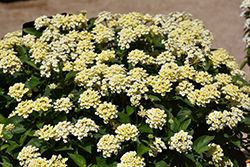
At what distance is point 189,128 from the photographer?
228cm

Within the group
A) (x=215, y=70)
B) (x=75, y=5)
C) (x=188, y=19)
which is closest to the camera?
(x=215, y=70)

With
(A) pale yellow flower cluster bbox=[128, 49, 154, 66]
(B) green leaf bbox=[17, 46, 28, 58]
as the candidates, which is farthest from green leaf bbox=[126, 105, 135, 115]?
(B) green leaf bbox=[17, 46, 28, 58]

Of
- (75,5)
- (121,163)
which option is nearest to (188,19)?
(121,163)

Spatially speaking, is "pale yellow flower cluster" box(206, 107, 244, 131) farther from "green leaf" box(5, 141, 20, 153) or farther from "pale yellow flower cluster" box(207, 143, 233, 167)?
"green leaf" box(5, 141, 20, 153)

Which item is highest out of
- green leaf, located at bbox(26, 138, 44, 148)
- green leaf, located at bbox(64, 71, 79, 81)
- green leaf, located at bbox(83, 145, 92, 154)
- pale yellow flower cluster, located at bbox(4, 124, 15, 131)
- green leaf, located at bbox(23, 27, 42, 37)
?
green leaf, located at bbox(23, 27, 42, 37)

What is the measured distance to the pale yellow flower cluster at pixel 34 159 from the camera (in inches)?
72.9

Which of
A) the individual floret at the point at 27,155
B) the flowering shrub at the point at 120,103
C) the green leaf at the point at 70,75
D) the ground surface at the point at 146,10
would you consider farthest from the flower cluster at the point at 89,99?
the ground surface at the point at 146,10

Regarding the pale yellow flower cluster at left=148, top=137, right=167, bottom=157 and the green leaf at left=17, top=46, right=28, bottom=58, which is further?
the green leaf at left=17, top=46, right=28, bottom=58

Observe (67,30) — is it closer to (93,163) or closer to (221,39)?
(93,163)

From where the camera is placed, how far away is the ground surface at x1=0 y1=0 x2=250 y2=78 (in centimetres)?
682

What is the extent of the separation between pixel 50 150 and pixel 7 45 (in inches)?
53.1

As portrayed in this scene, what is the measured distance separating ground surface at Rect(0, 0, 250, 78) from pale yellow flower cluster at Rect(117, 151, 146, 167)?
5.21 m

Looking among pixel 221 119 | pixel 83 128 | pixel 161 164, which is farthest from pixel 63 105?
pixel 221 119

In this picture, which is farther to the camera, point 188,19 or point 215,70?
point 188,19
